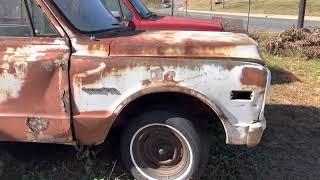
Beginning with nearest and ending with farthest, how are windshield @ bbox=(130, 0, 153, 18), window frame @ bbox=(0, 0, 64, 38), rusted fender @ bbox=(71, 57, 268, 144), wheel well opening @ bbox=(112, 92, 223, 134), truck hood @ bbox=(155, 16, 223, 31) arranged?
rusted fender @ bbox=(71, 57, 268, 144)
window frame @ bbox=(0, 0, 64, 38)
wheel well opening @ bbox=(112, 92, 223, 134)
truck hood @ bbox=(155, 16, 223, 31)
windshield @ bbox=(130, 0, 153, 18)

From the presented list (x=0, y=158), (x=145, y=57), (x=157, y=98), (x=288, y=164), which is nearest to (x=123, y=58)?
(x=145, y=57)

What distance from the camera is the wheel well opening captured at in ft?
15.7

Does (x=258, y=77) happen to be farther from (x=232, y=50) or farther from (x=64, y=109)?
(x=64, y=109)

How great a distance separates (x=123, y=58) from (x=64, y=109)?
0.66 metres

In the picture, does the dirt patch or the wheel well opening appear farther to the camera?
the dirt patch

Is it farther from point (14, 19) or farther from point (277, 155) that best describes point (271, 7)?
point (14, 19)

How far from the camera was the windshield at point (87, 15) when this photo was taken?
4809 mm

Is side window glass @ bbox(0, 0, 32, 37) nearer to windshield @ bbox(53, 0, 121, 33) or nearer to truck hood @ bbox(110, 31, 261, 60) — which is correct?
windshield @ bbox(53, 0, 121, 33)

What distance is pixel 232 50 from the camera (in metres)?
4.64

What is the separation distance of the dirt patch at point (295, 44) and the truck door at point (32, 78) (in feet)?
25.1

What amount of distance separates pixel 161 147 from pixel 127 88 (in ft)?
2.17

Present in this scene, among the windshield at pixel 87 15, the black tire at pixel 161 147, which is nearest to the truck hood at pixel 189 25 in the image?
the windshield at pixel 87 15

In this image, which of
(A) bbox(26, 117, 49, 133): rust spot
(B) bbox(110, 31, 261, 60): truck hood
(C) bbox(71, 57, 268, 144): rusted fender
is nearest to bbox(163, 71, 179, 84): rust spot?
(C) bbox(71, 57, 268, 144): rusted fender

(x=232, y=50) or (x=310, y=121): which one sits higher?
(x=232, y=50)
